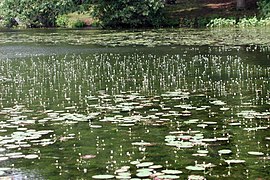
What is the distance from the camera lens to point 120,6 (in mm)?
47812

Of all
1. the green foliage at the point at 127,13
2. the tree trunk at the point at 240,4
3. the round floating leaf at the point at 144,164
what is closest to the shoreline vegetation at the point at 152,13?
the green foliage at the point at 127,13

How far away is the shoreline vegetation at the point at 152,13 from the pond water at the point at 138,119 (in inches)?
937

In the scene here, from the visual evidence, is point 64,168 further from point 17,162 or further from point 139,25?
point 139,25

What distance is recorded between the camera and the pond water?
7.78 metres

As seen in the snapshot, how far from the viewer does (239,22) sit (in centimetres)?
4312

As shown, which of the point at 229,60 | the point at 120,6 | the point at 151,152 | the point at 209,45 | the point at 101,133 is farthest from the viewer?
the point at 120,6

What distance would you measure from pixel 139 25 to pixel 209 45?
2233cm

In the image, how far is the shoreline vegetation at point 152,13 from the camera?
44.4 meters

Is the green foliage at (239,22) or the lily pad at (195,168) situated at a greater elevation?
the green foliage at (239,22)

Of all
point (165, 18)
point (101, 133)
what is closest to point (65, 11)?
point (165, 18)

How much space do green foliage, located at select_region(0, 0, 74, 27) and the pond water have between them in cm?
3241

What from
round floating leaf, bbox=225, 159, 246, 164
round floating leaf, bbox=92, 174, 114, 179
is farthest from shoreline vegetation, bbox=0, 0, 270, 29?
round floating leaf, bbox=92, 174, 114, 179

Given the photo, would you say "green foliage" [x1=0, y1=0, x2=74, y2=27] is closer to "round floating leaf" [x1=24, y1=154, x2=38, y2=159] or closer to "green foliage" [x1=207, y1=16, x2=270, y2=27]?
"green foliage" [x1=207, y1=16, x2=270, y2=27]

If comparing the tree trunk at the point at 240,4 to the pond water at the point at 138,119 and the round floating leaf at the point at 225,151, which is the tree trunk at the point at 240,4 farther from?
→ the round floating leaf at the point at 225,151
